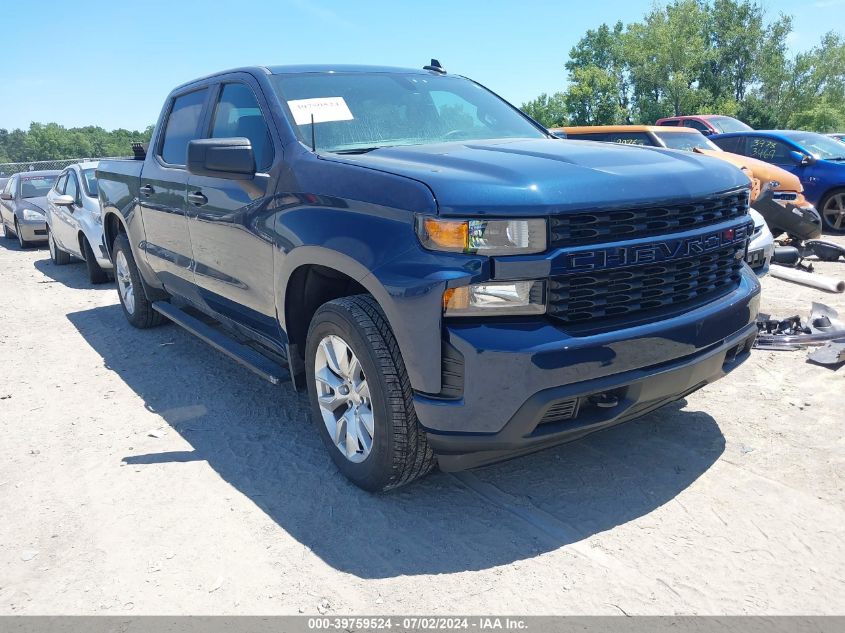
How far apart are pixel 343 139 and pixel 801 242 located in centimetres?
647

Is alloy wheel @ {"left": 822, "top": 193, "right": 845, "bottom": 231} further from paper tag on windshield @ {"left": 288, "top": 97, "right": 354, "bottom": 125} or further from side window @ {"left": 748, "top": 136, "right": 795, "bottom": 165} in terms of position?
paper tag on windshield @ {"left": 288, "top": 97, "right": 354, "bottom": 125}

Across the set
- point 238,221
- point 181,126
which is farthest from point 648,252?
point 181,126

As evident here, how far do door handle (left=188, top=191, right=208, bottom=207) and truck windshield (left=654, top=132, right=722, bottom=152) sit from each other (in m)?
8.24

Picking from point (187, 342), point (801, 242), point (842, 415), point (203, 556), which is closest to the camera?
point (203, 556)

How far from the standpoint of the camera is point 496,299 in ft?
8.23

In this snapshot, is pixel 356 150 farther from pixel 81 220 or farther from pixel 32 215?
pixel 32 215

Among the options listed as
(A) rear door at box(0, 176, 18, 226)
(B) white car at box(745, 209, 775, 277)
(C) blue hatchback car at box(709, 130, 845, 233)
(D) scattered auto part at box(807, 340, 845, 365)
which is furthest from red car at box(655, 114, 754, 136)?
(A) rear door at box(0, 176, 18, 226)

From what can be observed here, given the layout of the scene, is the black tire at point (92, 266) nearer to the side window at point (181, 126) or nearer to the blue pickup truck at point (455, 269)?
the side window at point (181, 126)

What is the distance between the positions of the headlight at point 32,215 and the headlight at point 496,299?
1315cm

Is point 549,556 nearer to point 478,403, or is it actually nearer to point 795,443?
point 478,403

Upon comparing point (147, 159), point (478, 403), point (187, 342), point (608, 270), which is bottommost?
point (187, 342)

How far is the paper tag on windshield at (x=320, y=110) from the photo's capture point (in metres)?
3.57

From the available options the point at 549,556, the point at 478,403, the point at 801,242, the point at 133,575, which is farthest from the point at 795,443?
the point at 801,242

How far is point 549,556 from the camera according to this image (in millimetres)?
2650
